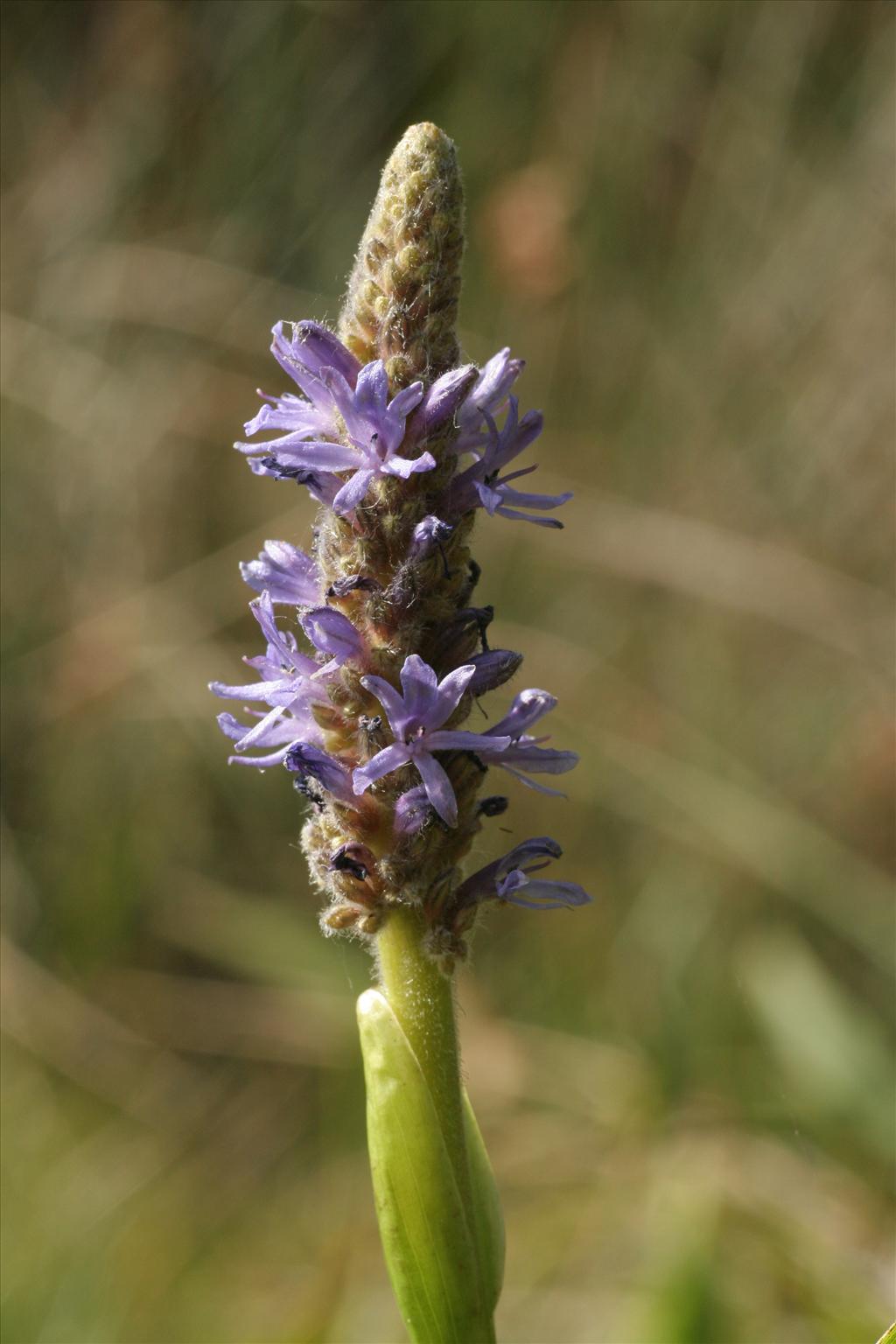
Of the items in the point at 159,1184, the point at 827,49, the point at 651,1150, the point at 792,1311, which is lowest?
the point at 159,1184

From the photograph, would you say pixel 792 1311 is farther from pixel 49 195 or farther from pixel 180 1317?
pixel 49 195

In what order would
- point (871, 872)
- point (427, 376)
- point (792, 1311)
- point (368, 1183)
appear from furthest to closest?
1. point (368, 1183)
2. point (871, 872)
3. point (792, 1311)
4. point (427, 376)

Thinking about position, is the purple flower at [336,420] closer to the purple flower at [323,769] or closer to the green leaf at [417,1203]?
the purple flower at [323,769]

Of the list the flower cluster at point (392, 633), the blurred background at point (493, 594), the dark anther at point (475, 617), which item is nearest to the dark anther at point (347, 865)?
the flower cluster at point (392, 633)

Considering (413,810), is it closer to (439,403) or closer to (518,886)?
(518,886)

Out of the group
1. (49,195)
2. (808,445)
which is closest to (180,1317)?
(808,445)

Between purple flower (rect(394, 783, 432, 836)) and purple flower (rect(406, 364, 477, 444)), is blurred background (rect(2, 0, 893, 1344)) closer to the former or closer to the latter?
purple flower (rect(394, 783, 432, 836))
